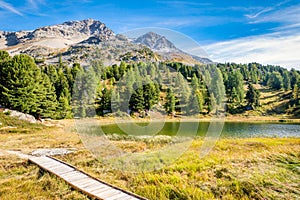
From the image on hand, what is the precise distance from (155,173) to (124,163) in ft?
7.89

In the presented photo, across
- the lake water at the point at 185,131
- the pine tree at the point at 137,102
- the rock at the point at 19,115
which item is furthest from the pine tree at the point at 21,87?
the pine tree at the point at 137,102

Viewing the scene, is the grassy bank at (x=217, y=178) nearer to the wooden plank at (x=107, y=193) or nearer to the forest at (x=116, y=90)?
the wooden plank at (x=107, y=193)

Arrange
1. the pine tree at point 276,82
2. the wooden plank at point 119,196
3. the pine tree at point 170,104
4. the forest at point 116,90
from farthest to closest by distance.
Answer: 1. the pine tree at point 276,82
2. the pine tree at point 170,104
3. the forest at point 116,90
4. the wooden plank at point 119,196

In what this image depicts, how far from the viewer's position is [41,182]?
10.3 m

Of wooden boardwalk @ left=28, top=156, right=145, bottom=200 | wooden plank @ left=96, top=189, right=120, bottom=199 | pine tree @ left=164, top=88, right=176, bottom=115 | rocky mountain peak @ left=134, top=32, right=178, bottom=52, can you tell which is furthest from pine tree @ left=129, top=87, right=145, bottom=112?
wooden plank @ left=96, top=189, right=120, bottom=199

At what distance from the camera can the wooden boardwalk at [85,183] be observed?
8227 millimetres

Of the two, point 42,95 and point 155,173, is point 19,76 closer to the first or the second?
point 42,95

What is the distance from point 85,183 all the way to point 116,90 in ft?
61.7

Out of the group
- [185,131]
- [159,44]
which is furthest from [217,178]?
[185,131]

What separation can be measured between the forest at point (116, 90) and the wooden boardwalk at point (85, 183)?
17.9 feet

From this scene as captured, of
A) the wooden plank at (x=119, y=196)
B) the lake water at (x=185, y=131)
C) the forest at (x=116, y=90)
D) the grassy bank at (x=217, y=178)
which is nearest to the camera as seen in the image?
the wooden plank at (x=119, y=196)

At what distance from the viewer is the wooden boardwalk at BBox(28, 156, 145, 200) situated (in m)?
8.23

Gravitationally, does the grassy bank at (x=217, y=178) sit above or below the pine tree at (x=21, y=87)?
below

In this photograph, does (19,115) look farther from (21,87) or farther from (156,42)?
(156,42)
